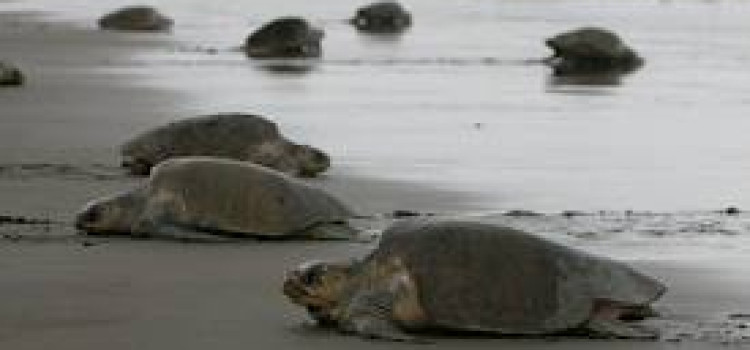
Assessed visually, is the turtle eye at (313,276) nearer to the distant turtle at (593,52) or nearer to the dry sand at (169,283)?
the dry sand at (169,283)

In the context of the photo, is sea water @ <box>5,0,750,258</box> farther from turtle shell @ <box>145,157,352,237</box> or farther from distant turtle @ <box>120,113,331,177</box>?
turtle shell @ <box>145,157,352,237</box>

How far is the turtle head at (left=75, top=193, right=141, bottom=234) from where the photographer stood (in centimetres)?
899

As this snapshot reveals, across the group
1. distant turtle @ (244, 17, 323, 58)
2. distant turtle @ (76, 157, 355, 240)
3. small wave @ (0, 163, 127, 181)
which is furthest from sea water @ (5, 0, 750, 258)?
distant turtle @ (76, 157, 355, 240)

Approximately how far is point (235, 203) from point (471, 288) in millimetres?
2624

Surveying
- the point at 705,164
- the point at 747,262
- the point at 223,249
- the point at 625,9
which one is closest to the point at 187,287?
the point at 223,249

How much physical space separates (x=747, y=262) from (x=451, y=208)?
2347 millimetres

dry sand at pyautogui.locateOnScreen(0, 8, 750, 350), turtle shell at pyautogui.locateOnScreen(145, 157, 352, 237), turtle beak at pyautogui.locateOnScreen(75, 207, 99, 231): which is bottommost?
dry sand at pyautogui.locateOnScreen(0, 8, 750, 350)

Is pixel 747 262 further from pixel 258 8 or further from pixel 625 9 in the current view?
pixel 625 9

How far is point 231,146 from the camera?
11766mm

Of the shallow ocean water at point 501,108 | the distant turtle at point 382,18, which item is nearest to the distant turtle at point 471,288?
the shallow ocean water at point 501,108

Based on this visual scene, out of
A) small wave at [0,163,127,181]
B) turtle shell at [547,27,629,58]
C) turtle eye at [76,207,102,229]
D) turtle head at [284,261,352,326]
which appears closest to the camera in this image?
turtle head at [284,261,352,326]

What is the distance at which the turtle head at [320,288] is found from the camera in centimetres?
668

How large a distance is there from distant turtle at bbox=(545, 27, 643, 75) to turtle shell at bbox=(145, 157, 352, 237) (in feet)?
54.0

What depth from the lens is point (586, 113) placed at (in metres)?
17.6
